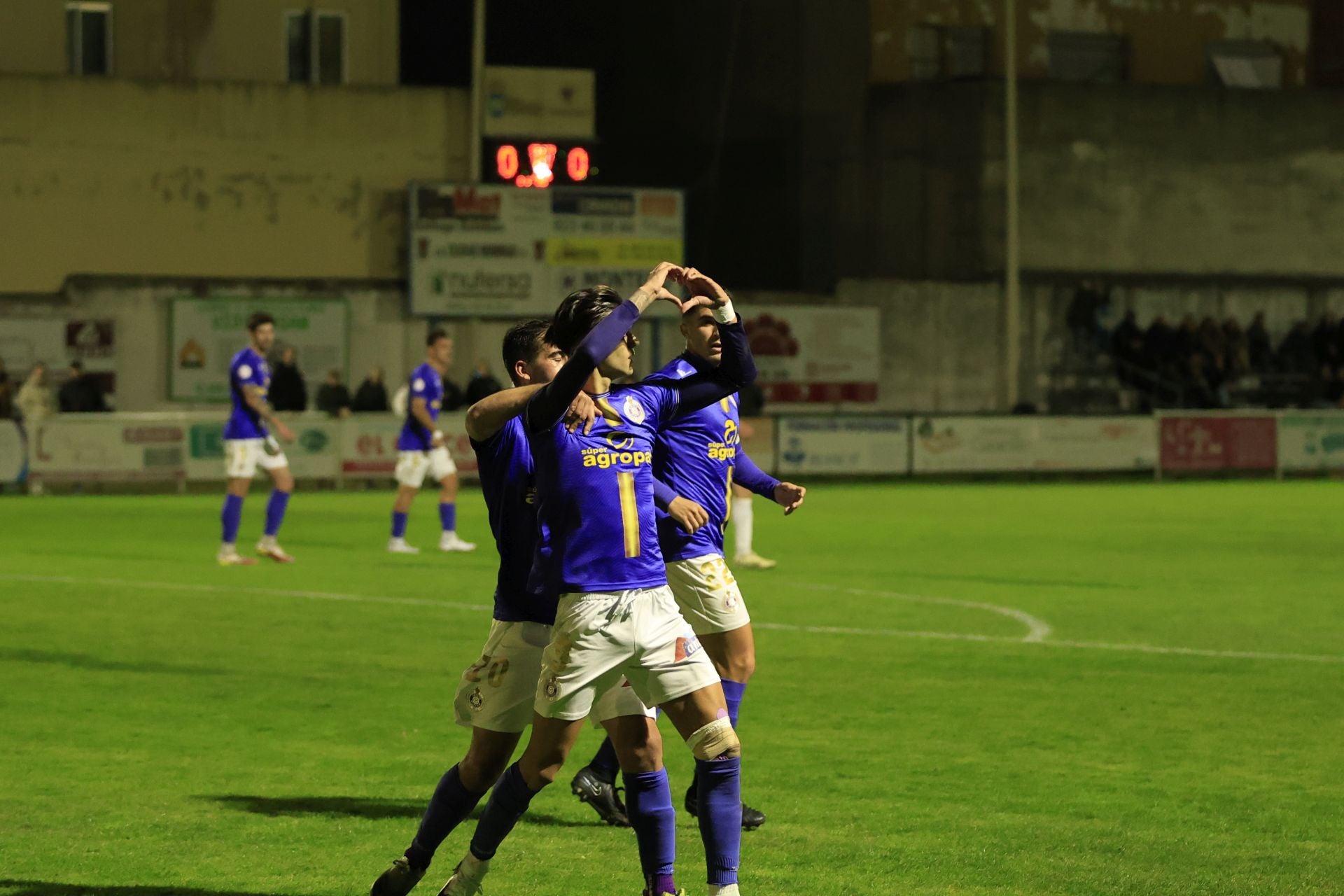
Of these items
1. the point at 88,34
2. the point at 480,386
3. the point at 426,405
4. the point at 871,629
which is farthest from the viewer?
the point at 88,34

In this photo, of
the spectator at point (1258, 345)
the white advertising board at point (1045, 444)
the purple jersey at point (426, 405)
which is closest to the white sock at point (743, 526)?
the purple jersey at point (426, 405)

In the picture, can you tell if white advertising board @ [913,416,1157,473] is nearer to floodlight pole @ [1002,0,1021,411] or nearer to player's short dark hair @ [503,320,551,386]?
floodlight pole @ [1002,0,1021,411]

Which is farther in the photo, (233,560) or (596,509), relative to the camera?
(233,560)

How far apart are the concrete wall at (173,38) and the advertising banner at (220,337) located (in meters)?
5.23

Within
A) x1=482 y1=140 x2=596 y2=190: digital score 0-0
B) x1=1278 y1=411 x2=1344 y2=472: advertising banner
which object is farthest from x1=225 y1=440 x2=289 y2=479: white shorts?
x1=1278 y1=411 x2=1344 y2=472: advertising banner

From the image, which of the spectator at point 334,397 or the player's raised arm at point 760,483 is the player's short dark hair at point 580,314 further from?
the spectator at point 334,397

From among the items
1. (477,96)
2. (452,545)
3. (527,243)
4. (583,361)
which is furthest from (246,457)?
(477,96)

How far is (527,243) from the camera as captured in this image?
112 feet

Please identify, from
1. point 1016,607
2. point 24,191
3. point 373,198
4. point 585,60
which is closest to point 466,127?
point 373,198

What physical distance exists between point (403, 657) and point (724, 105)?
29.4 meters

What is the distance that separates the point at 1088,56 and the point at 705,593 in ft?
125

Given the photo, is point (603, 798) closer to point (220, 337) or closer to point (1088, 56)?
point (220, 337)

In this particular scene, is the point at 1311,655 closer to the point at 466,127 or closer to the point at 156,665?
the point at 156,665

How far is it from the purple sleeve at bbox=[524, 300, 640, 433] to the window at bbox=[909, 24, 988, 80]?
3727 cm
